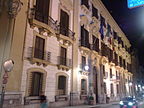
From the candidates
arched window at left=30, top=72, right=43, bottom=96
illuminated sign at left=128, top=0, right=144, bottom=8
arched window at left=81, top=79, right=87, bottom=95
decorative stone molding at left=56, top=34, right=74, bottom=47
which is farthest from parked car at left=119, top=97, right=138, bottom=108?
illuminated sign at left=128, top=0, right=144, bottom=8

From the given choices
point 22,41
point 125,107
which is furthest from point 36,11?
point 125,107

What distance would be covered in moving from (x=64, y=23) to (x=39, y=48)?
5565 millimetres

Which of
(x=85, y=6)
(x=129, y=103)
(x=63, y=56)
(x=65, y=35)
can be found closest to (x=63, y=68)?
(x=63, y=56)

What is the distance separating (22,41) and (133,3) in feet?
29.2

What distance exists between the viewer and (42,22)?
14.8 meters

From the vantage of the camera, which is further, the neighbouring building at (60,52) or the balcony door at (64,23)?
the balcony door at (64,23)

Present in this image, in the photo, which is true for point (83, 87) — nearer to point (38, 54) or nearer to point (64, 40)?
point (64, 40)

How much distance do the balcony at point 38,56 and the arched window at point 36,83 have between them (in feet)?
3.62

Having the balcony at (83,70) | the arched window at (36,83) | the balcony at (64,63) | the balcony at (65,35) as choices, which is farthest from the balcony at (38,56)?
the balcony at (83,70)

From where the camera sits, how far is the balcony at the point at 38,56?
13427 millimetres

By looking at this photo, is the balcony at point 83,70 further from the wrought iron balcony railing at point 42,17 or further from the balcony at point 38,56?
the wrought iron balcony railing at point 42,17

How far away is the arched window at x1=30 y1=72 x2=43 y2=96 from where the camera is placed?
13.6 m

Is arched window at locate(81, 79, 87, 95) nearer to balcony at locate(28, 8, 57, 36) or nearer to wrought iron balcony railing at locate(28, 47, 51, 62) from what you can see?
wrought iron balcony railing at locate(28, 47, 51, 62)

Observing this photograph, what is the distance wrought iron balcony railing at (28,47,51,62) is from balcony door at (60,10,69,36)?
3.79 m
